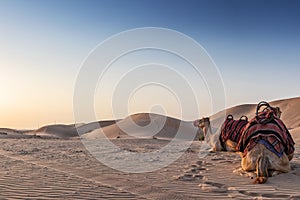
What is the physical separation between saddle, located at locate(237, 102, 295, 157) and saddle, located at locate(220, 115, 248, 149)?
6.86 ft

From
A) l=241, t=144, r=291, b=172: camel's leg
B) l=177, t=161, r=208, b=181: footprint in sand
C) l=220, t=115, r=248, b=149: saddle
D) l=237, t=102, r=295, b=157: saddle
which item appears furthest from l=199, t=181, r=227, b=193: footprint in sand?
l=220, t=115, r=248, b=149: saddle

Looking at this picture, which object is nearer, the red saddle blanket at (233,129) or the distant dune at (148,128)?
the red saddle blanket at (233,129)

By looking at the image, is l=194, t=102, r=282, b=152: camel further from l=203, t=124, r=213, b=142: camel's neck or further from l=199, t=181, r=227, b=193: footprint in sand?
l=199, t=181, r=227, b=193: footprint in sand

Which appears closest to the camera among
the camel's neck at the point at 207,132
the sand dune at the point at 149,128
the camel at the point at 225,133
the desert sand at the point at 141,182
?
the desert sand at the point at 141,182

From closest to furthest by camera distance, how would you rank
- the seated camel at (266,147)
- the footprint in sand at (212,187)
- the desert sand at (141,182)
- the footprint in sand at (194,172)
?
the desert sand at (141,182) < the footprint in sand at (212,187) < the seated camel at (266,147) < the footprint in sand at (194,172)

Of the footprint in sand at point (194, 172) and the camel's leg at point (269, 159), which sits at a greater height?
the camel's leg at point (269, 159)

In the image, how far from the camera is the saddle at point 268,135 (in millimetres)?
7292

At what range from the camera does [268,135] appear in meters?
7.41

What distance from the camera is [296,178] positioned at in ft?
23.6

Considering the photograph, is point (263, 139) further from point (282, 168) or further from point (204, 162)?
point (204, 162)

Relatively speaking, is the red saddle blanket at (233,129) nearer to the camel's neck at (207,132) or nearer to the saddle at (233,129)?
the saddle at (233,129)

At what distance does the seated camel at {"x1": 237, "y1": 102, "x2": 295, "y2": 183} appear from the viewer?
7155 millimetres

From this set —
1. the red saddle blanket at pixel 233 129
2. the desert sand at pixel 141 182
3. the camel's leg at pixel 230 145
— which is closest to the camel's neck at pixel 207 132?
the camel's leg at pixel 230 145

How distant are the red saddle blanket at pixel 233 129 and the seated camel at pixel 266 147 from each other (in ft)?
7.15
